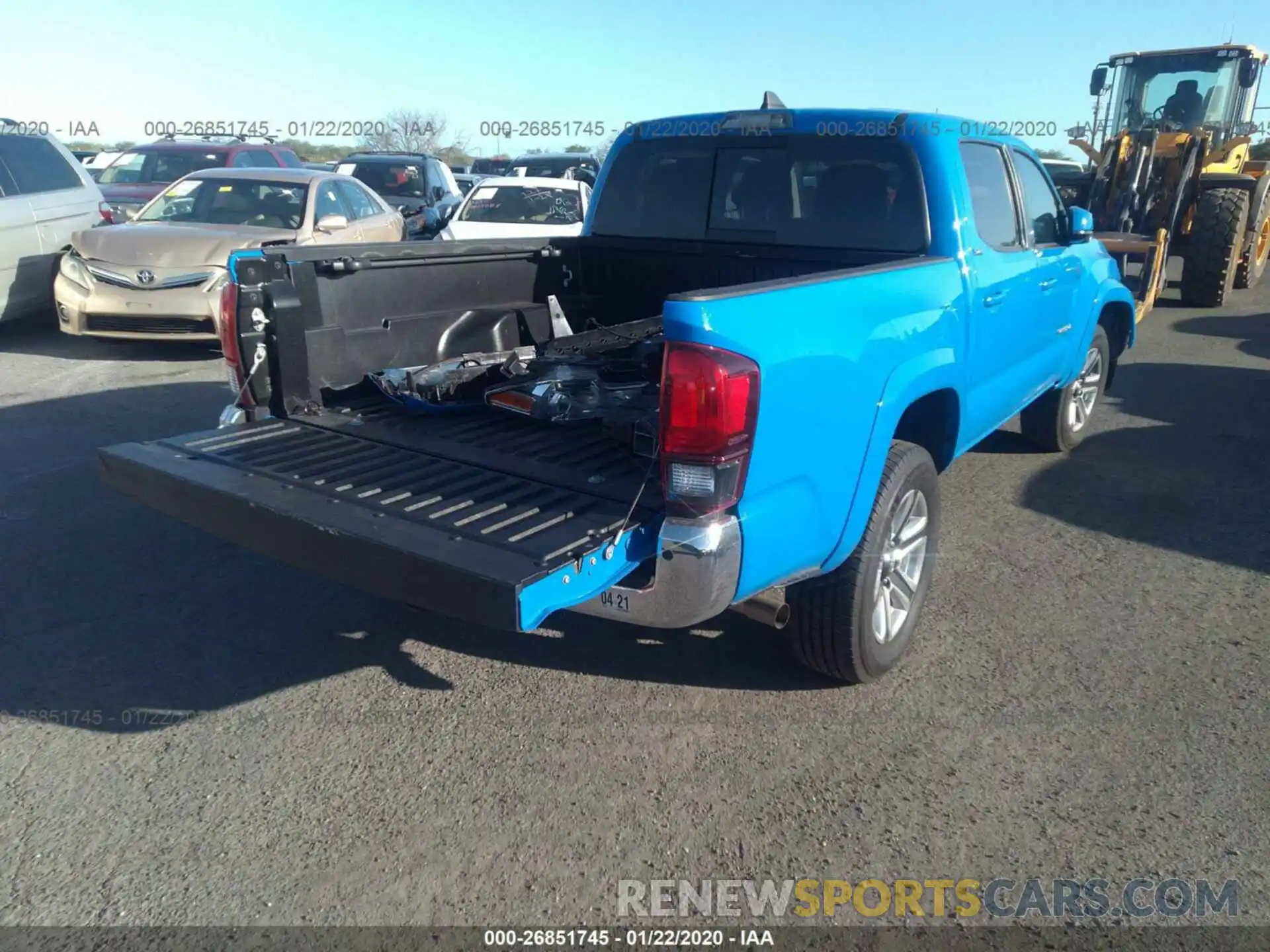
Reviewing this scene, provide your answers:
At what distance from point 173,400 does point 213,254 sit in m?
1.95

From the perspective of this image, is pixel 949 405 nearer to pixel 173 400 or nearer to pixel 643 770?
pixel 643 770

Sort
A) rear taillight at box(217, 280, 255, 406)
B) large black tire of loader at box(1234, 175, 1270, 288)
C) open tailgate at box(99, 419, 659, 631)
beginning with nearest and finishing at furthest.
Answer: open tailgate at box(99, 419, 659, 631)
rear taillight at box(217, 280, 255, 406)
large black tire of loader at box(1234, 175, 1270, 288)

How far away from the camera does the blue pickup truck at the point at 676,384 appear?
2588 millimetres

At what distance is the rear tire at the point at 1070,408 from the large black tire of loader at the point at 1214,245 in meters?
6.31

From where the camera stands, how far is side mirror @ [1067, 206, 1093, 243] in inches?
198

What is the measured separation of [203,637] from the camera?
3.83 metres

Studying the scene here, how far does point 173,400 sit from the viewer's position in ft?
23.4

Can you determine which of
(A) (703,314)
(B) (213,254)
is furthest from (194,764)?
(B) (213,254)

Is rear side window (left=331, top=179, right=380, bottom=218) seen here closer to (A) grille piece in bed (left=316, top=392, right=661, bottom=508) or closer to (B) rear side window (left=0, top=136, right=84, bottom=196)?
(B) rear side window (left=0, top=136, right=84, bottom=196)

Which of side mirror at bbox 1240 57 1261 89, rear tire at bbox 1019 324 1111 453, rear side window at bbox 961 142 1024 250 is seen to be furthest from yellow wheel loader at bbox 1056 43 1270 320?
rear side window at bbox 961 142 1024 250

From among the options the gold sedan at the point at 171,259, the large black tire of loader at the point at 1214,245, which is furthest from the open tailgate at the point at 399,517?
the large black tire of loader at the point at 1214,245

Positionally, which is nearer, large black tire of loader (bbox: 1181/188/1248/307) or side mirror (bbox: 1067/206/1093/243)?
side mirror (bbox: 1067/206/1093/243)

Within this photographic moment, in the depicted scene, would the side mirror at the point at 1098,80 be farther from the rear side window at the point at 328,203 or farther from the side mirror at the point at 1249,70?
the rear side window at the point at 328,203

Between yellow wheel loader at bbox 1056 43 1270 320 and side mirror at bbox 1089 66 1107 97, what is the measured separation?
13mm
